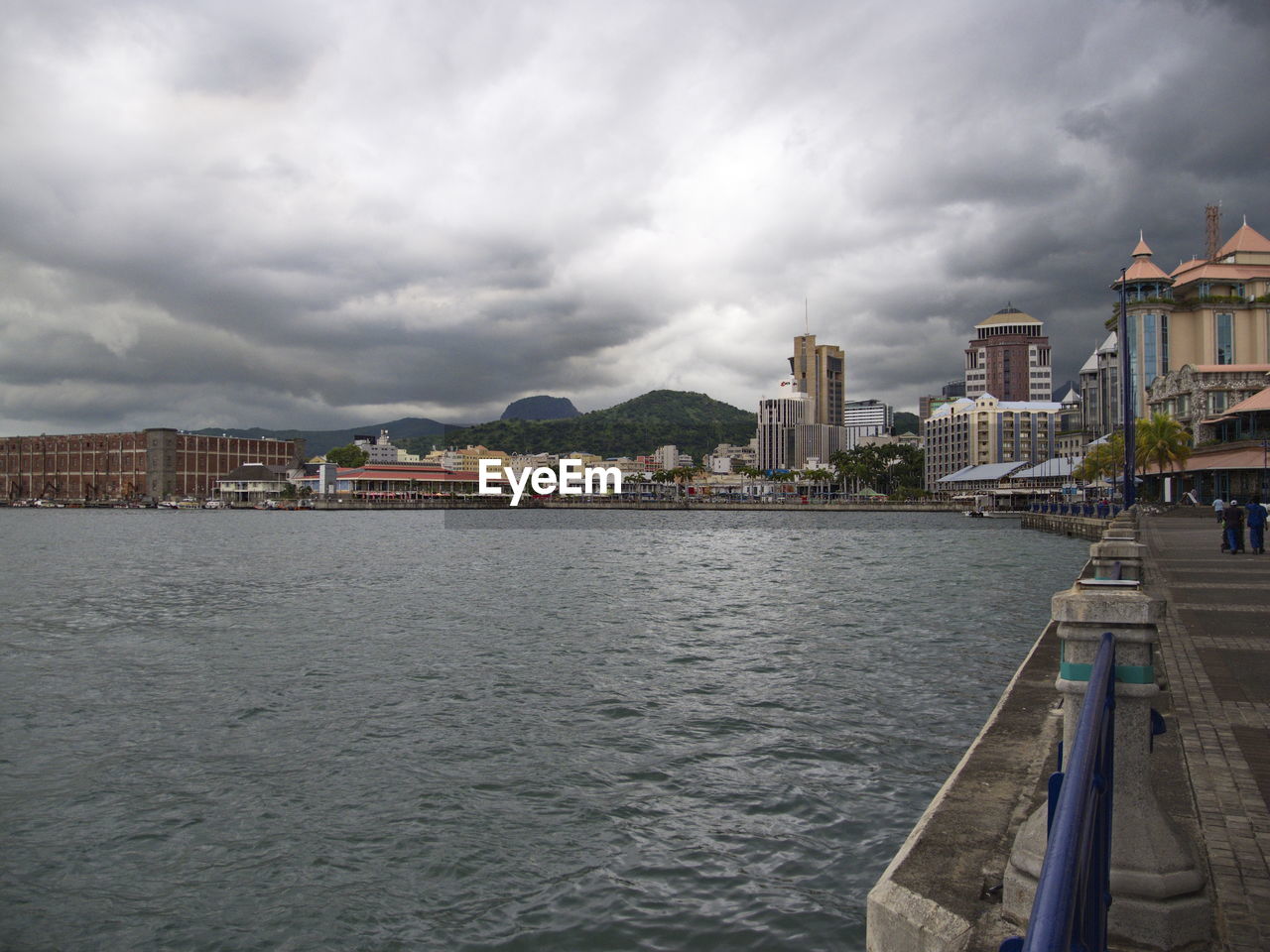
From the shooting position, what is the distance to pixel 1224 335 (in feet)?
350

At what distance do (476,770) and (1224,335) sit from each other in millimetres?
122069

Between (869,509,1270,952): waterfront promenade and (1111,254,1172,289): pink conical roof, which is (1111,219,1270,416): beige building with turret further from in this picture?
(869,509,1270,952): waterfront promenade

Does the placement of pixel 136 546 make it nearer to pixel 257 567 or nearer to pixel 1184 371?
pixel 257 567

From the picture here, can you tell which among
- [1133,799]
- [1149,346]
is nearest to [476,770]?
[1133,799]

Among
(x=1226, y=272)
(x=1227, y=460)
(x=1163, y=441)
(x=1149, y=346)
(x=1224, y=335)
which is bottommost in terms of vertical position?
(x=1227, y=460)

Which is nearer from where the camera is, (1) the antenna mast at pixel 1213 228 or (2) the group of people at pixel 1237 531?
(2) the group of people at pixel 1237 531

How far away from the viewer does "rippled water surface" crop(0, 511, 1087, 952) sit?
27.5 ft

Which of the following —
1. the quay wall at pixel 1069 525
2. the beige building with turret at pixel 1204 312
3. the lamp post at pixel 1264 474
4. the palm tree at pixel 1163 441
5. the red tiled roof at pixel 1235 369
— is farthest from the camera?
the beige building with turret at pixel 1204 312

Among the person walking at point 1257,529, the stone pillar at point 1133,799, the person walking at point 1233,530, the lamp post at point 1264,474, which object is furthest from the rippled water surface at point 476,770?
the lamp post at point 1264,474

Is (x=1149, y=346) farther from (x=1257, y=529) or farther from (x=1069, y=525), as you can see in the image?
(x=1257, y=529)

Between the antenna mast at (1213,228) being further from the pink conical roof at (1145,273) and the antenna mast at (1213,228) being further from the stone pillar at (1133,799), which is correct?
the stone pillar at (1133,799)

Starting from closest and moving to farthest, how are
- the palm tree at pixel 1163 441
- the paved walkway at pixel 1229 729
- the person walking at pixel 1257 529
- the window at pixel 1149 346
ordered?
the paved walkway at pixel 1229 729 → the person walking at pixel 1257 529 → the palm tree at pixel 1163 441 → the window at pixel 1149 346

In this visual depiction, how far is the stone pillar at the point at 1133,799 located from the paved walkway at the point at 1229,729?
1.35 ft

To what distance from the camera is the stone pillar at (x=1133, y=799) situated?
407 cm
